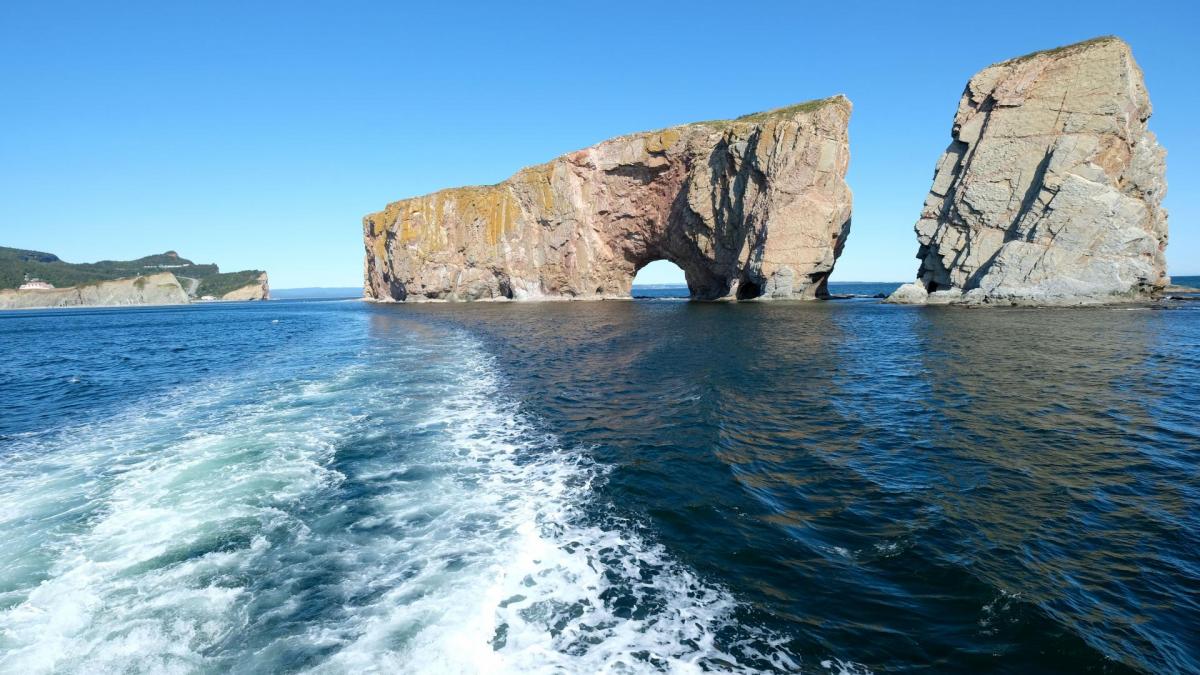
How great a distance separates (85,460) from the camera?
36.8ft

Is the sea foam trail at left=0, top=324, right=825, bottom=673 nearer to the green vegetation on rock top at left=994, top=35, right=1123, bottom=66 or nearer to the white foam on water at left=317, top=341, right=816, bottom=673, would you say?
the white foam on water at left=317, top=341, right=816, bottom=673

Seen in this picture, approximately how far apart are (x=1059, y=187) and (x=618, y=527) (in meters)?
54.7

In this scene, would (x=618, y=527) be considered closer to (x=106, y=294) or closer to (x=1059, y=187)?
(x=1059, y=187)

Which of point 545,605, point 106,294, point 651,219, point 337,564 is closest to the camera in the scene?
point 545,605

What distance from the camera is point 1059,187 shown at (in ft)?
140

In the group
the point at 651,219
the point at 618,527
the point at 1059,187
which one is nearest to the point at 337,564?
the point at 618,527

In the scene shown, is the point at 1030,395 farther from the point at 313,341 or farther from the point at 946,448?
the point at 313,341

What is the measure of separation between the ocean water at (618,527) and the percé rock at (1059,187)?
3292cm

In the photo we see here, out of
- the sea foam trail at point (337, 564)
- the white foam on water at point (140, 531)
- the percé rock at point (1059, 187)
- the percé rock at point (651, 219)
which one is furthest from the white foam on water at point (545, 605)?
the percé rock at point (651, 219)

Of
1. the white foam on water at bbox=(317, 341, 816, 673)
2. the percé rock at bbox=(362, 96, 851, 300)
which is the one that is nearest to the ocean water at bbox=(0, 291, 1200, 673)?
the white foam on water at bbox=(317, 341, 816, 673)

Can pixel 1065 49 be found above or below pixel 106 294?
above

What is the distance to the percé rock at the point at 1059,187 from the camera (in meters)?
42.2

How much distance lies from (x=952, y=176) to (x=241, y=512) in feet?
211

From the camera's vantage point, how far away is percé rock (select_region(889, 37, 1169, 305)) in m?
42.2
